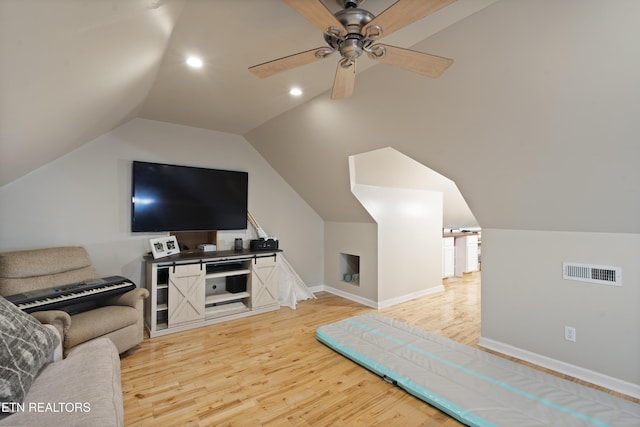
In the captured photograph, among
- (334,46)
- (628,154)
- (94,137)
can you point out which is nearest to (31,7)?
(334,46)

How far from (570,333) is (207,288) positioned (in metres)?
4.04

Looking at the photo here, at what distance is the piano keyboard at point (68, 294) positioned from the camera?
2.33m

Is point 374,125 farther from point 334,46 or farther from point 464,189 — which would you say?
point 334,46

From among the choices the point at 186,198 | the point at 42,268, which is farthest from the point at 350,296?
the point at 42,268

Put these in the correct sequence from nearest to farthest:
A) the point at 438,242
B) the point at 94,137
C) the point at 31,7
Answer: the point at 31,7 → the point at 94,137 → the point at 438,242

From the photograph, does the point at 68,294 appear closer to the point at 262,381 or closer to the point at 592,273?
the point at 262,381

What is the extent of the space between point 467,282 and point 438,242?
142cm

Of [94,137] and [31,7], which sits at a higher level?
[94,137]

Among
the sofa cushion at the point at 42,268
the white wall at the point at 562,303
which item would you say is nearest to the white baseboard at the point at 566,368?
the white wall at the point at 562,303

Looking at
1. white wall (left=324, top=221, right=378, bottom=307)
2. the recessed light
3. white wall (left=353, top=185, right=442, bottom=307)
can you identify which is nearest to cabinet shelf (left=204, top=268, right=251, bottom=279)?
white wall (left=324, top=221, right=378, bottom=307)

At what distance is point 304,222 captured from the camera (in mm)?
5109

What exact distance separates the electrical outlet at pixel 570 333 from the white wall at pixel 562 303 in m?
0.02

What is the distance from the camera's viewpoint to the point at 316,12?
129cm

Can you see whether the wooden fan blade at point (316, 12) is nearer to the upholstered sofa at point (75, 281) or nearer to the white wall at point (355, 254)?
the upholstered sofa at point (75, 281)
